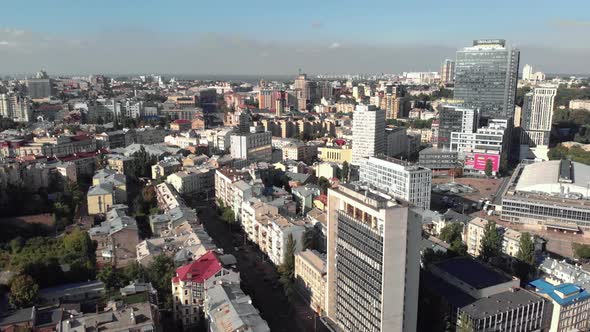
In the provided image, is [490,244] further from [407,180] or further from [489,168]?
[489,168]

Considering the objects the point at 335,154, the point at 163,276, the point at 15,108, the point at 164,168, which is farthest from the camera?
the point at 15,108

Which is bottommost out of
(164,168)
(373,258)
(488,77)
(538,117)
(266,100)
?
(164,168)

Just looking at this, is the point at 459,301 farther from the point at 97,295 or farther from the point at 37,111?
the point at 37,111

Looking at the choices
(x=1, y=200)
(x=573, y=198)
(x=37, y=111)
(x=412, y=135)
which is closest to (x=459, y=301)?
(x=573, y=198)

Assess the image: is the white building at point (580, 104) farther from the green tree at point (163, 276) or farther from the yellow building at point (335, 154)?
the green tree at point (163, 276)

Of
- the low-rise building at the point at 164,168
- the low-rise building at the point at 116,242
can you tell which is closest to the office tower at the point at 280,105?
the low-rise building at the point at 164,168

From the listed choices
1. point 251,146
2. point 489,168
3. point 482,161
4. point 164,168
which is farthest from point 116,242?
point 482,161

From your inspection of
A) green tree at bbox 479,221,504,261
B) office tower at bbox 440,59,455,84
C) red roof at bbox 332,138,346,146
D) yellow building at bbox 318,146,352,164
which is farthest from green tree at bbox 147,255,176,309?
office tower at bbox 440,59,455,84
